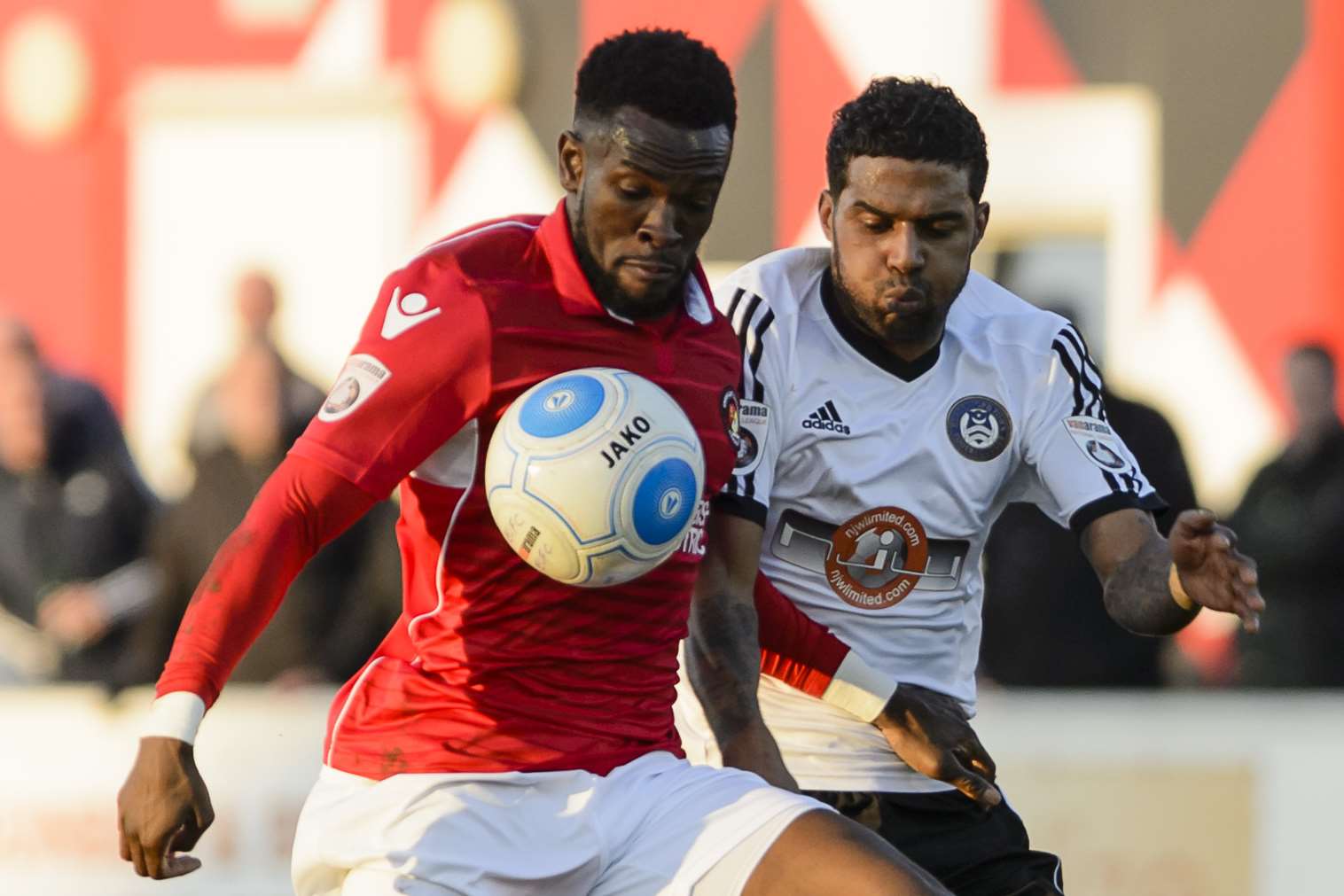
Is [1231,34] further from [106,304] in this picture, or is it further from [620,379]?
[620,379]

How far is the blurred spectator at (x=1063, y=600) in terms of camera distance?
810 centimetres

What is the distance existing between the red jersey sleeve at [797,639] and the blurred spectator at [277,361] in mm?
4262

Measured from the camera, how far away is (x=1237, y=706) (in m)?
8.16

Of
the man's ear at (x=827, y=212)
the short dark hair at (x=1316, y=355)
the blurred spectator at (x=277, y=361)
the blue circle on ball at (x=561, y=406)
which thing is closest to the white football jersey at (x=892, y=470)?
the man's ear at (x=827, y=212)

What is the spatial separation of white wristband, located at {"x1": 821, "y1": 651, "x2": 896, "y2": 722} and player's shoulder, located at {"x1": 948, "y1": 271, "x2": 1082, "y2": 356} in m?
0.80

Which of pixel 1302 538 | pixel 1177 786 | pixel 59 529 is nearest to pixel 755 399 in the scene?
pixel 1177 786

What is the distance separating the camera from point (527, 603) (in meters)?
4.14

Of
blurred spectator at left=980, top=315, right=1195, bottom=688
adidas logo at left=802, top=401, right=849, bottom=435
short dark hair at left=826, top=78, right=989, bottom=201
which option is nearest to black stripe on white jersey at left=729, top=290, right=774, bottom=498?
adidas logo at left=802, top=401, right=849, bottom=435

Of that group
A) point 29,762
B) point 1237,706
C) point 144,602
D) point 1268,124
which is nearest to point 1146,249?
point 1268,124

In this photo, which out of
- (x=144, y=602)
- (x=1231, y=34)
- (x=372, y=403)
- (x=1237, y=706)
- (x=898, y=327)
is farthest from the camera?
(x=1231, y=34)

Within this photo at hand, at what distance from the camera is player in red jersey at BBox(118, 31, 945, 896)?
3961 millimetres

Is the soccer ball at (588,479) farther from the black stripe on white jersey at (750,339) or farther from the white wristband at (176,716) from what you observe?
the white wristband at (176,716)

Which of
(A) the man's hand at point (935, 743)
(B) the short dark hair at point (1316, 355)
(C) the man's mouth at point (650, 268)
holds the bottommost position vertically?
(B) the short dark hair at point (1316, 355)

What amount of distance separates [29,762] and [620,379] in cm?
534
